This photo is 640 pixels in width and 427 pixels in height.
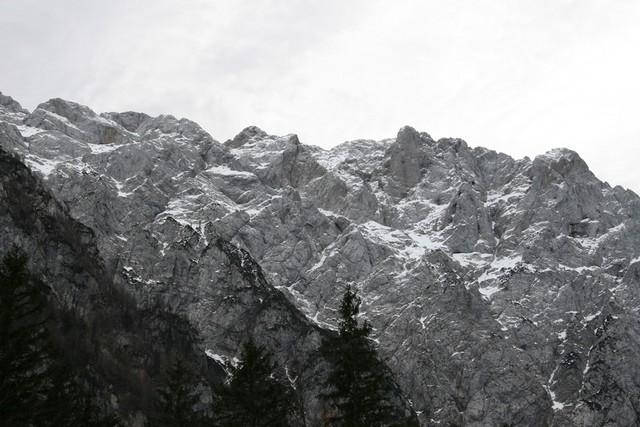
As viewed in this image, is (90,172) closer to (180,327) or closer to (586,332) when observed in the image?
(180,327)

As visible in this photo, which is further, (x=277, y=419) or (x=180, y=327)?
(x=180, y=327)

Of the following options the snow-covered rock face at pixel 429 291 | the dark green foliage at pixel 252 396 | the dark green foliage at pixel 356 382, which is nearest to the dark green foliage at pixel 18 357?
the dark green foliage at pixel 252 396

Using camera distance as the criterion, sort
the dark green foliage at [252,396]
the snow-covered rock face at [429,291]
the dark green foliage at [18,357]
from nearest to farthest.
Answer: the dark green foliage at [18,357] < the dark green foliage at [252,396] < the snow-covered rock face at [429,291]

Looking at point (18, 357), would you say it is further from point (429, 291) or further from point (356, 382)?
point (429, 291)

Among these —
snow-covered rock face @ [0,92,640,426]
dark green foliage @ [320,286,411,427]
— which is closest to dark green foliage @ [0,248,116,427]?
dark green foliage @ [320,286,411,427]

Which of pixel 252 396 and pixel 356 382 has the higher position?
pixel 356 382

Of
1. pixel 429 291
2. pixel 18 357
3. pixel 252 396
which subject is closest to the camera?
pixel 18 357

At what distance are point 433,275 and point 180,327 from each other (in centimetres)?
5748

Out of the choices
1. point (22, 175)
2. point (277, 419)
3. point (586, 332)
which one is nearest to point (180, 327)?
point (22, 175)

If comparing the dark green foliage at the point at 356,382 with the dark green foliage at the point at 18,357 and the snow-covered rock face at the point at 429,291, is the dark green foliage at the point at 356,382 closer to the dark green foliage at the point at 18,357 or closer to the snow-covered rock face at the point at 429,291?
the dark green foliage at the point at 18,357

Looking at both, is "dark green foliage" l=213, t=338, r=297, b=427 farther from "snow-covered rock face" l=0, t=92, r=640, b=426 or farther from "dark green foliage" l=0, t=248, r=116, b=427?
"snow-covered rock face" l=0, t=92, r=640, b=426

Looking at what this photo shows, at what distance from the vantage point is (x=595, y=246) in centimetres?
19725

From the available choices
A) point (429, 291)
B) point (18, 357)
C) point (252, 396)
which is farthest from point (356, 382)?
point (429, 291)

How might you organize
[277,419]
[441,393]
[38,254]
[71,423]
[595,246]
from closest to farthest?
[277,419], [71,423], [38,254], [441,393], [595,246]
